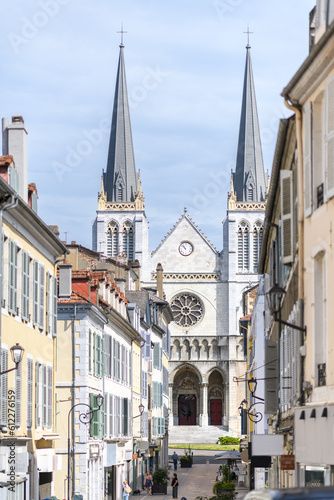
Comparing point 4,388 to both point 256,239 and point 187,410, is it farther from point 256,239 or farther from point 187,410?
point 256,239

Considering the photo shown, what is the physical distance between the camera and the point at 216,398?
4176 inches

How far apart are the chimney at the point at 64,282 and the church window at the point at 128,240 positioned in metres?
76.3

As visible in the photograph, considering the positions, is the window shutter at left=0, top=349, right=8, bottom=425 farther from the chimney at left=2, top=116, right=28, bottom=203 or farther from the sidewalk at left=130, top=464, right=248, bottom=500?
the sidewalk at left=130, top=464, right=248, bottom=500

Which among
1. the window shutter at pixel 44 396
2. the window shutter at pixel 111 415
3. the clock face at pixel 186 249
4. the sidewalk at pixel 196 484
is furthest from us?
the clock face at pixel 186 249

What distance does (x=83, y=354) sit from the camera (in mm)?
32938

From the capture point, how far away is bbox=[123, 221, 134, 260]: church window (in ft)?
356

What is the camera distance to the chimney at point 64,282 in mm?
31031

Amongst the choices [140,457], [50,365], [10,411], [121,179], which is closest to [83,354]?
[50,365]

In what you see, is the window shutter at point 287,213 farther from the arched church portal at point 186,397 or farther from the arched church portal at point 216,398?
the arched church portal at point 186,397

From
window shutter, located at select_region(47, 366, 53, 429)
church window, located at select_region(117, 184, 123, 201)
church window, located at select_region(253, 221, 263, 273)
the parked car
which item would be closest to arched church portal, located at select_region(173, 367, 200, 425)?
church window, located at select_region(253, 221, 263, 273)

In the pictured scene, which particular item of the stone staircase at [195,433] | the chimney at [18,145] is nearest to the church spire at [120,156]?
the stone staircase at [195,433]

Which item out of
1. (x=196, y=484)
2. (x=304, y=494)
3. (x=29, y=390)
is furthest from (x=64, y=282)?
(x=304, y=494)

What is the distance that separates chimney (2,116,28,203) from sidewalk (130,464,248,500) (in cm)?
1734

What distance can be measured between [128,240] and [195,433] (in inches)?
867
